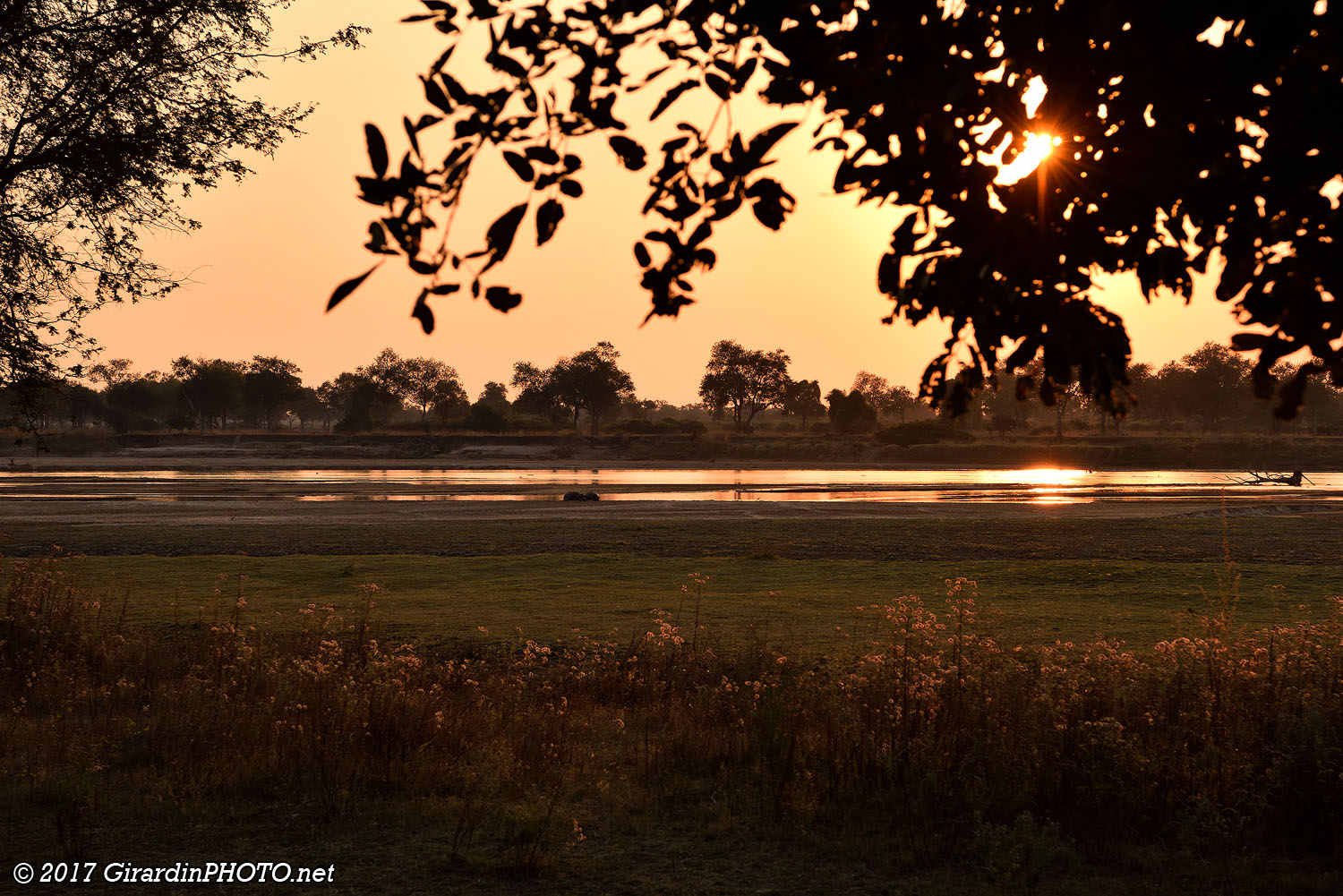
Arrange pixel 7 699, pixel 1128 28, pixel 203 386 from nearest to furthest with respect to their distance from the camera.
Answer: pixel 1128 28 < pixel 7 699 < pixel 203 386

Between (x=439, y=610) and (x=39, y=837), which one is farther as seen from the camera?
(x=439, y=610)

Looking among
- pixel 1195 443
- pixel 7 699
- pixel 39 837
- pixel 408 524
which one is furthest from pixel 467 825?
pixel 1195 443

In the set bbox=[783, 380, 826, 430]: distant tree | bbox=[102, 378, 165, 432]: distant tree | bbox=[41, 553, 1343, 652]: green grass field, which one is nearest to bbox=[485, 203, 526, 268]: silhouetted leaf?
bbox=[41, 553, 1343, 652]: green grass field

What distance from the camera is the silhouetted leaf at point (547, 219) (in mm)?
4113

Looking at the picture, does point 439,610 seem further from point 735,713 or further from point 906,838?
point 906,838

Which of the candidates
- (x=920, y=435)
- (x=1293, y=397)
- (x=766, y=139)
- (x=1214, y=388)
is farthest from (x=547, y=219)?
(x=1214, y=388)

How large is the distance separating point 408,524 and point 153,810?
28656mm

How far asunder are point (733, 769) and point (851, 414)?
136093 millimetres

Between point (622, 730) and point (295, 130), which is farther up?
point (295, 130)

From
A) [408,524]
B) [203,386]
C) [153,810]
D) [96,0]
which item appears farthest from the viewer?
[203,386]

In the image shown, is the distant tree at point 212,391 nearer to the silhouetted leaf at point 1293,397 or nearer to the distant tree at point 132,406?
the distant tree at point 132,406

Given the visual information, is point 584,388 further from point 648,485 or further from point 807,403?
point 648,485

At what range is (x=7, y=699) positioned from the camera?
9969 millimetres

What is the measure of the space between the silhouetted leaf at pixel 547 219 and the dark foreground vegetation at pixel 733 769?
13.8 ft
